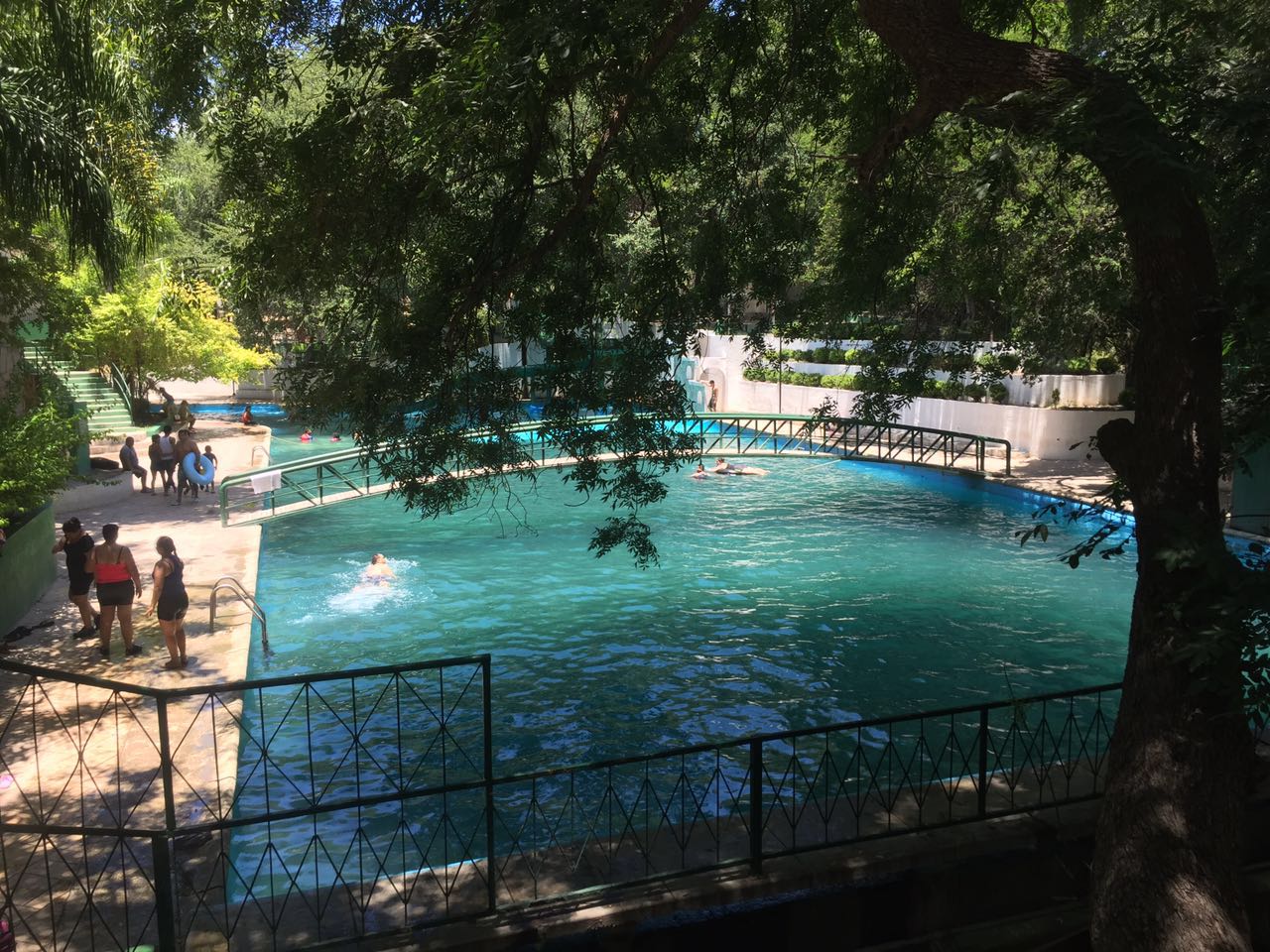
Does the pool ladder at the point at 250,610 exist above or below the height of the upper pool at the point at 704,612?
above

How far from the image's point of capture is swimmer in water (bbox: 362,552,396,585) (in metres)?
16.2

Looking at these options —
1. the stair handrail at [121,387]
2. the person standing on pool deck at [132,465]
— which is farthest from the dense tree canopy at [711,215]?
the stair handrail at [121,387]

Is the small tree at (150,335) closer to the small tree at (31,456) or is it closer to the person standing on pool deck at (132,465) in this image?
the person standing on pool deck at (132,465)

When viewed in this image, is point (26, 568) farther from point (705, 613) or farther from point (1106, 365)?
point (1106, 365)

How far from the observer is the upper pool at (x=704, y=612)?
37.8 feet

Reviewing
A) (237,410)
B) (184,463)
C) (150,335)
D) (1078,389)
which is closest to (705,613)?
(184,463)

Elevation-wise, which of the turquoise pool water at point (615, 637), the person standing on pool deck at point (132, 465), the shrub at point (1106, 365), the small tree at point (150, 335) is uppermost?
the small tree at point (150, 335)

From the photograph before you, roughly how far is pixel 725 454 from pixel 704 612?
13.6 metres

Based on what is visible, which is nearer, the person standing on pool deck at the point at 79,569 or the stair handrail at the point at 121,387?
the person standing on pool deck at the point at 79,569

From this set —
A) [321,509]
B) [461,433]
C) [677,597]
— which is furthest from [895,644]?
[321,509]

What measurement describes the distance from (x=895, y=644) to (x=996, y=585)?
370cm

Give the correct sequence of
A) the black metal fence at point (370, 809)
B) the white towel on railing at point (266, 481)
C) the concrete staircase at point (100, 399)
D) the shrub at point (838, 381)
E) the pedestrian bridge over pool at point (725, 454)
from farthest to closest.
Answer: the shrub at point (838, 381) → the concrete staircase at point (100, 399) → the white towel on railing at point (266, 481) → the pedestrian bridge over pool at point (725, 454) → the black metal fence at point (370, 809)

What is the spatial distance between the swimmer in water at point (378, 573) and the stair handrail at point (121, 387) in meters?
20.0

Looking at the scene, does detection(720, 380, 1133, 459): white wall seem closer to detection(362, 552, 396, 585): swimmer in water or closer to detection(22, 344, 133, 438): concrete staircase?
detection(362, 552, 396, 585): swimmer in water
